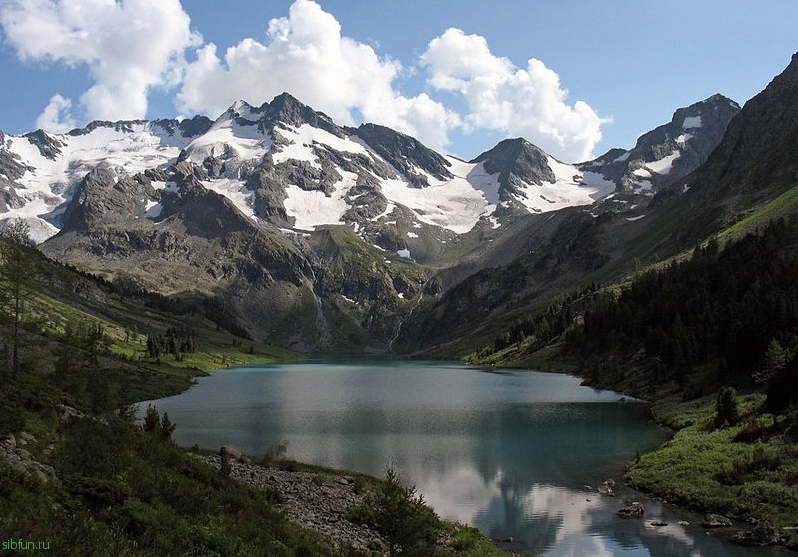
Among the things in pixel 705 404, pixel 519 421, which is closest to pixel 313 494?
pixel 519 421

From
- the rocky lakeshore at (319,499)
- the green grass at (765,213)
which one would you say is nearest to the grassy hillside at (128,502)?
the rocky lakeshore at (319,499)

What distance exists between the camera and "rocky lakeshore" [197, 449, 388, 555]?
2989cm

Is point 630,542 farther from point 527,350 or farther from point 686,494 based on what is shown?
point 527,350

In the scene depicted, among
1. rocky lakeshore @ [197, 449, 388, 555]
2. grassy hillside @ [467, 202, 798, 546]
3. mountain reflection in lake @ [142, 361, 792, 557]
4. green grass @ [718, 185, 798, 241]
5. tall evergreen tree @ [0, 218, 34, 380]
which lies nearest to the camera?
rocky lakeshore @ [197, 449, 388, 555]

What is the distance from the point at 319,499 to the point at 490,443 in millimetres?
31070

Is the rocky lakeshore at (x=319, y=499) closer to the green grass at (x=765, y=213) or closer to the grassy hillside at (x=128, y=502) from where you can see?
the grassy hillside at (x=128, y=502)

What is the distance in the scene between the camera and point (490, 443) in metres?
63.9

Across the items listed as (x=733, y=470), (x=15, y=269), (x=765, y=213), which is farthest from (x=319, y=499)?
(x=765, y=213)

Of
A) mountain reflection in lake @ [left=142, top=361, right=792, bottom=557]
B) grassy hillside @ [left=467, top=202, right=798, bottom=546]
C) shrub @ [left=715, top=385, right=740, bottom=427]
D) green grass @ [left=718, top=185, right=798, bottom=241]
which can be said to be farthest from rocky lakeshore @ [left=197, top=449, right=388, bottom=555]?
green grass @ [left=718, top=185, right=798, bottom=241]

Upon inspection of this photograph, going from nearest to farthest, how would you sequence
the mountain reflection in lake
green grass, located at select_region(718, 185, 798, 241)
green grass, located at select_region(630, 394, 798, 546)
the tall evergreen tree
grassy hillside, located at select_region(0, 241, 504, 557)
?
grassy hillside, located at select_region(0, 241, 504, 557), green grass, located at select_region(630, 394, 798, 546), the mountain reflection in lake, the tall evergreen tree, green grass, located at select_region(718, 185, 798, 241)

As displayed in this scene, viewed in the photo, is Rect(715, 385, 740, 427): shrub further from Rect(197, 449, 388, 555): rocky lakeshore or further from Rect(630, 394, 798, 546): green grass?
Rect(197, 449, 388, 555): rocky lakeshore

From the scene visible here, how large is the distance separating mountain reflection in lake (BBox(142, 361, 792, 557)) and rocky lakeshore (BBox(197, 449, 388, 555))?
22.8 ft

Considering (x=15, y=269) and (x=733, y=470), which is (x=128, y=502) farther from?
(x=733, y=470)

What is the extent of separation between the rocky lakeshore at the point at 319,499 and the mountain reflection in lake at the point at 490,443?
6935 millimetres
